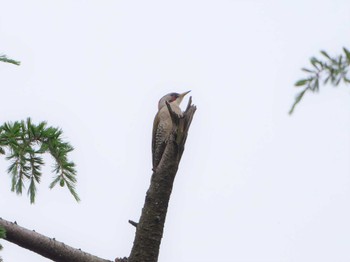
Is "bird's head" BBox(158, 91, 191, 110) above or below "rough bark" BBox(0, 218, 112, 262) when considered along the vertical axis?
above

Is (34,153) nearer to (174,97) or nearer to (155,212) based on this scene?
(155,212)

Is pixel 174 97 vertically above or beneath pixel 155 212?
above

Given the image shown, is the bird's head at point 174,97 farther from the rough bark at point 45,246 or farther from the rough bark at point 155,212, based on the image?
the rough bark at point 45,246

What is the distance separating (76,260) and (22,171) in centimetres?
79

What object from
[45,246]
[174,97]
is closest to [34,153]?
[45,246]

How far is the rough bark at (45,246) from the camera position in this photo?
11.8ft

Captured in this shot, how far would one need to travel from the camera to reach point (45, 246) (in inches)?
145

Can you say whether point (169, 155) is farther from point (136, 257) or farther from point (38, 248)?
point (38, 248)

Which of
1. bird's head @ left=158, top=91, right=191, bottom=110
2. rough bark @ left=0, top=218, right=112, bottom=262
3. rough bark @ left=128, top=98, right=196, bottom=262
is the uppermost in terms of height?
bird's head @ left=158, top=91, right=191, bottom=110

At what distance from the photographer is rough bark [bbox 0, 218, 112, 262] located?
11.8 feet

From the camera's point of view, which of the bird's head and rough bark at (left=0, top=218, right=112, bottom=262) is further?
the bird's head

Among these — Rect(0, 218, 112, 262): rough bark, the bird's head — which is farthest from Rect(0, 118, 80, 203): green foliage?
the bird's head

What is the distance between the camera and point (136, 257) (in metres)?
3.65

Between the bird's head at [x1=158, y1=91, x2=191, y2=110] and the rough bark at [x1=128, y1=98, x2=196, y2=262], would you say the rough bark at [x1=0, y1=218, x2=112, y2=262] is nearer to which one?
the rough bark at [x1=128, y1=98, x2=196, y2=262]
